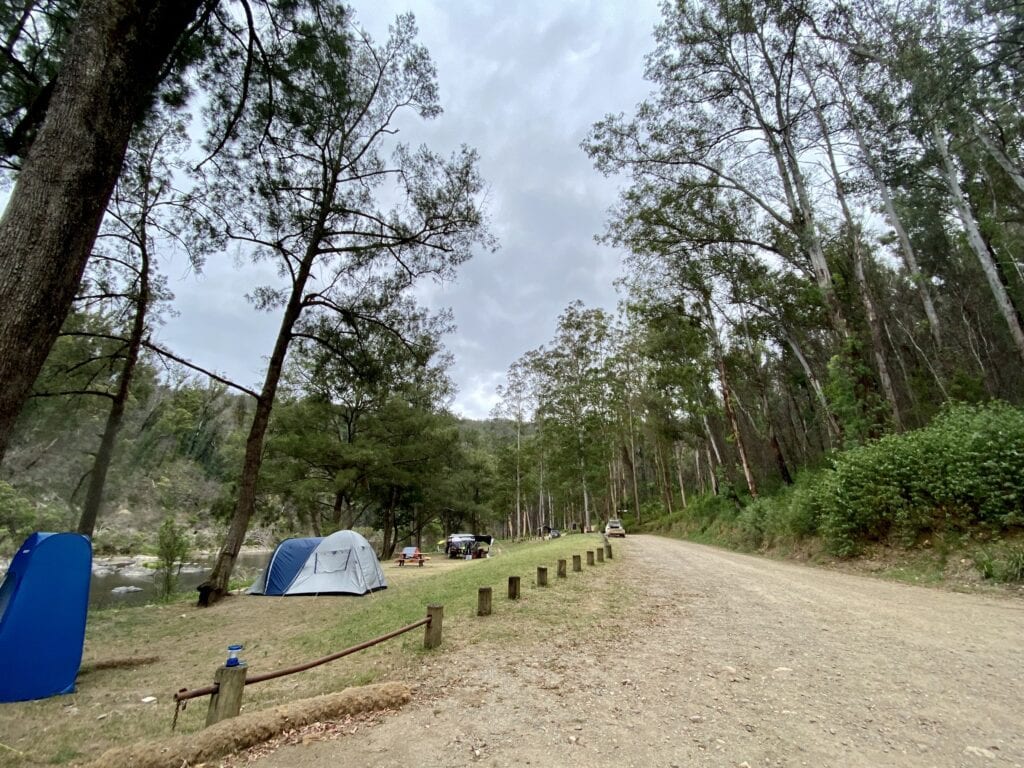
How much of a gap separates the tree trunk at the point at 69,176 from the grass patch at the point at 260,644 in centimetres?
307

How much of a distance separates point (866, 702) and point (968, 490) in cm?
736

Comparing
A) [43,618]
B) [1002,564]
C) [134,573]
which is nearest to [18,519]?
[134,573]

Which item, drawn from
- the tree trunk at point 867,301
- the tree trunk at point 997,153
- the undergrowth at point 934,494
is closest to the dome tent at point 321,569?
the undergrowth at point 934,494

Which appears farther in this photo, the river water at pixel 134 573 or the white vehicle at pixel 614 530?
the white vehicle at pixel 614 530

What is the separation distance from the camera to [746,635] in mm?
5254

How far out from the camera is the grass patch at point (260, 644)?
3.87 metres

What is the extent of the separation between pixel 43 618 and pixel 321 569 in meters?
7.10

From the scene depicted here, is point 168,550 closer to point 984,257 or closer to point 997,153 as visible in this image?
point 984,257

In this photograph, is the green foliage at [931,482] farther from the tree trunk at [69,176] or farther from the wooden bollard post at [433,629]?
the tree trunk at [69,176]

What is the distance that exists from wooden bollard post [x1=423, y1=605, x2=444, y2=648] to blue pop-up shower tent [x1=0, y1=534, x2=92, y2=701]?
391 cm

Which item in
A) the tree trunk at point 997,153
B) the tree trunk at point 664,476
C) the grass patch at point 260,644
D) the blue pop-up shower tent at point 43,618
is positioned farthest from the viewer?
the tree trunk at point 664,476

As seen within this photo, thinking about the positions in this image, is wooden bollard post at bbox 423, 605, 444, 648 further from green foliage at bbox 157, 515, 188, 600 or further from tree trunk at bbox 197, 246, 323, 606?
green foliage at bbox 157, 515, 188, 600

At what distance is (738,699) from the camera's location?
11.6 ft

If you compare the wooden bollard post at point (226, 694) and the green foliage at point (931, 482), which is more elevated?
the green foliage at point (931, 482)
